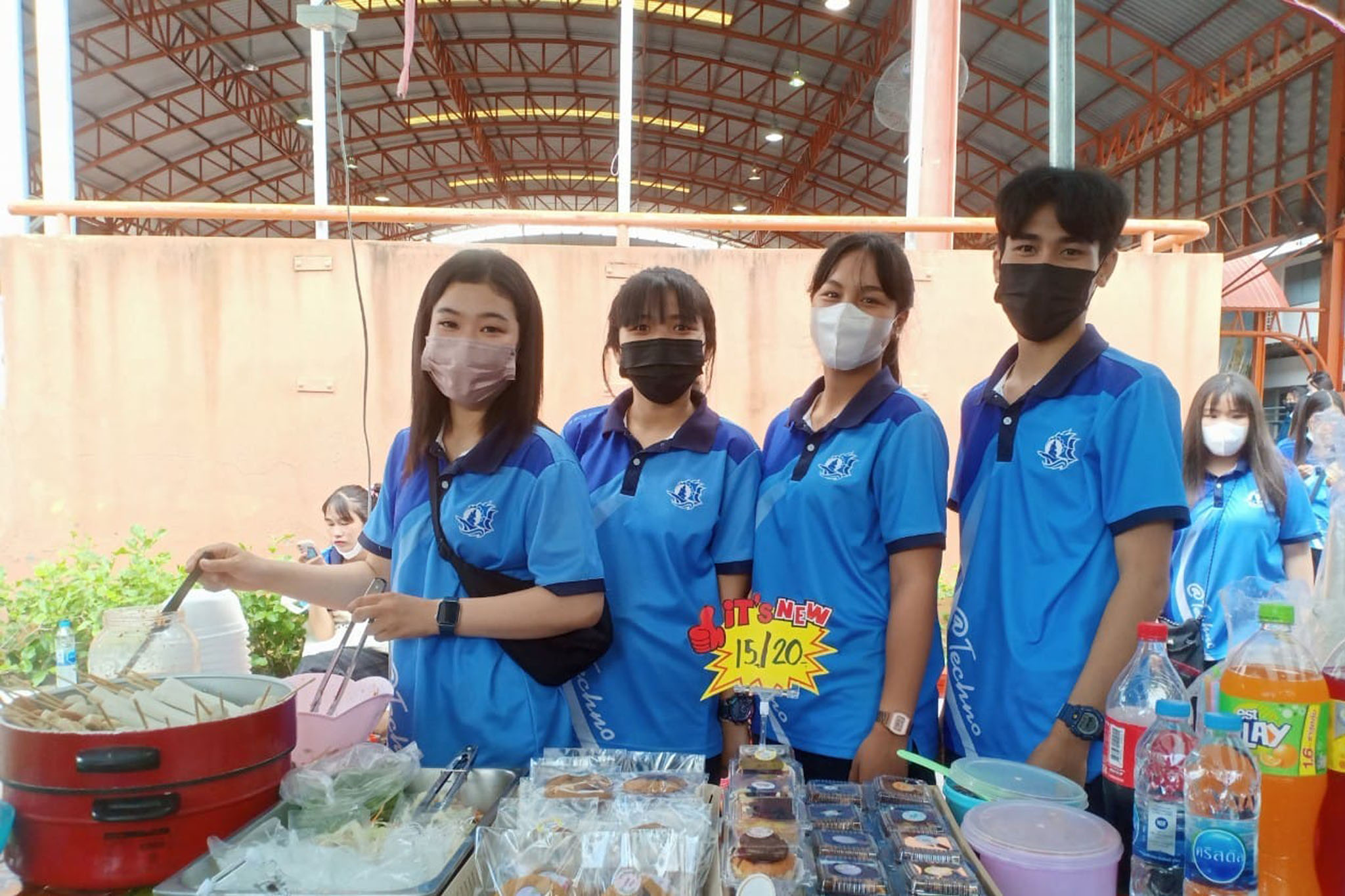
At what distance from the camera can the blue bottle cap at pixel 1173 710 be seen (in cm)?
117

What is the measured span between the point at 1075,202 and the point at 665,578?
1.11m

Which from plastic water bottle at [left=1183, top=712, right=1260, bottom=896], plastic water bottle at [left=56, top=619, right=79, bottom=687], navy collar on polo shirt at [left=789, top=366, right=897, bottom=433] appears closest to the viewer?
plastic water bottle at [left=1183, top=712, right=1260, bottom=896]

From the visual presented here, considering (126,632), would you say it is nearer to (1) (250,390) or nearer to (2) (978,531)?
(2) (978,531)

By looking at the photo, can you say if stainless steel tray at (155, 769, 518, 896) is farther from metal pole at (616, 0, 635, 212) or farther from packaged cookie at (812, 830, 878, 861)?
metal pole at (616, 0, 635, 212)

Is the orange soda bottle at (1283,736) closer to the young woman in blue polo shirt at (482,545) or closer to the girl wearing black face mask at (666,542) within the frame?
the girl wearing black face mask at (666,542)

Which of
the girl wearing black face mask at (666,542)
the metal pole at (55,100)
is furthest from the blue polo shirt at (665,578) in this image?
the metal pole at (55,100)

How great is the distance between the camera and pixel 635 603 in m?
1.84

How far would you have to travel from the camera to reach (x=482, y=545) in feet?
5.32

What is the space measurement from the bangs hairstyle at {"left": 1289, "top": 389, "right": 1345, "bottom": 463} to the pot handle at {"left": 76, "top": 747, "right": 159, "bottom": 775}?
5.41 metres

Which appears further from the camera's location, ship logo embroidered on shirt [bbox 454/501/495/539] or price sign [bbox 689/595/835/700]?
ship logo embroidered on shirt [bbox 454/501/495/539]

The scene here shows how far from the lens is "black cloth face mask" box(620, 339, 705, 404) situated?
6.24 ft

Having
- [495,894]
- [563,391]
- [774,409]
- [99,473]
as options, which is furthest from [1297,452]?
[99,473]

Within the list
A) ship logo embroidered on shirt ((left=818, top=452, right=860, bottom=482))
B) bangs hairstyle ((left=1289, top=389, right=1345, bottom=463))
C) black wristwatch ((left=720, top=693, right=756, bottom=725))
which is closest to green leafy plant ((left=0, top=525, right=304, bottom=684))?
black wristwatch ((left=720, top=693, right=756, bottom=725))

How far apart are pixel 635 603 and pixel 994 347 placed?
2.69 meters
